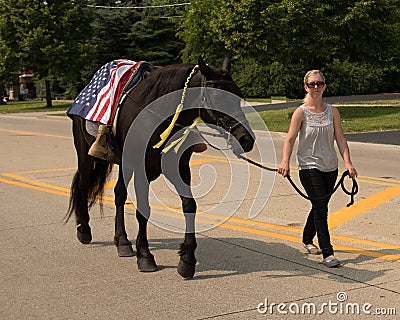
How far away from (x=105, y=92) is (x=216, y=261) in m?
1.94

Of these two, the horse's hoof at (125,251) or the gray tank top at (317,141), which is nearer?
the gray tank top at (317,141)

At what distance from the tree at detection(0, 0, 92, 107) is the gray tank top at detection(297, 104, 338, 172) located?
3629 cm

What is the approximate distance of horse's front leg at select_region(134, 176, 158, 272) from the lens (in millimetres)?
6238

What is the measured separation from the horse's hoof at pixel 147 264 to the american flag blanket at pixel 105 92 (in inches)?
51.3

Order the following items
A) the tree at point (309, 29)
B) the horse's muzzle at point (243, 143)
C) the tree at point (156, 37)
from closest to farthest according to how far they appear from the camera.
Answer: the horse's muzzle at point (243, 143) < the tree at point (309, 29) < the tree at point (156, 37)

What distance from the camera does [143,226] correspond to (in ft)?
20.9

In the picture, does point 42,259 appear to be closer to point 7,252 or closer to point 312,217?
point 7,252

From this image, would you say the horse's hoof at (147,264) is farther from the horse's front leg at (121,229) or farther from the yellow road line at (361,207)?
the yellow road line at (361,207)

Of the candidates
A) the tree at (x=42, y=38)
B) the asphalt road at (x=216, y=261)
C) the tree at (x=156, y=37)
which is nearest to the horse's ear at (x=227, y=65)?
the asphalt road at (x=216, y=261)

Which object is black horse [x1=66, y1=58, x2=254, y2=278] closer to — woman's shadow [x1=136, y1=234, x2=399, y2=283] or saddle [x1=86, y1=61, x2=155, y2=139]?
saddle [x1=86, y1=61, x2=155, y2=139]

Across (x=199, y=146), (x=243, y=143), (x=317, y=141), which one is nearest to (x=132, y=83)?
(x=199, y=146)

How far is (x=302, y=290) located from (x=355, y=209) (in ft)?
11.6

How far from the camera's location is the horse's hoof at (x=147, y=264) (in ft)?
20.4

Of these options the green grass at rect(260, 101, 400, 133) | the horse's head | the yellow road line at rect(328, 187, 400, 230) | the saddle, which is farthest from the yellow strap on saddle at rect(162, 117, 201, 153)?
the green grass at rect(260, 101, 400, 133)
